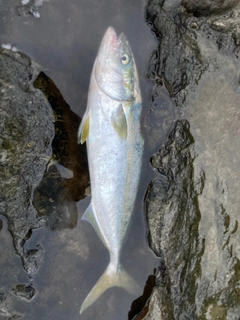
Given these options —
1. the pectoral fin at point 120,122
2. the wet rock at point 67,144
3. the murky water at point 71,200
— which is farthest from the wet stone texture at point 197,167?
the wet rock at point 67,144

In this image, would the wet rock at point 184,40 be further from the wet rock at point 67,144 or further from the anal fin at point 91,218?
the anal fin at point 91,218

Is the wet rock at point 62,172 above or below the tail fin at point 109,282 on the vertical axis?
above

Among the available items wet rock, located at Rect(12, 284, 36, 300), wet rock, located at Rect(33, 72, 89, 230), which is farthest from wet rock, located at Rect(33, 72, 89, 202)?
wet rock, located at Rect(12, 284, 36, 300)

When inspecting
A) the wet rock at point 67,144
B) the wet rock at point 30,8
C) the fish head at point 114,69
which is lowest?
the wet rock at point 67,144

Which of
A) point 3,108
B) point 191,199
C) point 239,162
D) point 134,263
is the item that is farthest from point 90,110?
point 134,263

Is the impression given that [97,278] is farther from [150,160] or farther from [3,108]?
[3,108]

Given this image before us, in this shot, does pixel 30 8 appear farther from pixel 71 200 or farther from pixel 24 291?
pixel 24 291
